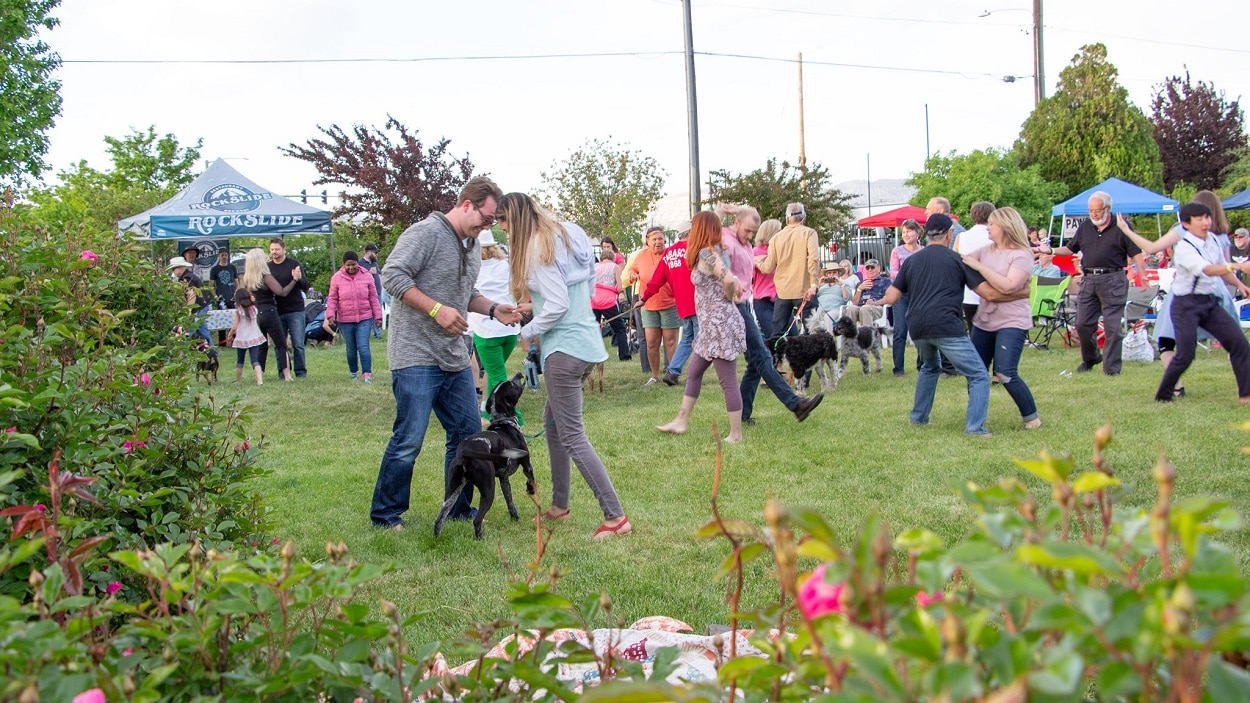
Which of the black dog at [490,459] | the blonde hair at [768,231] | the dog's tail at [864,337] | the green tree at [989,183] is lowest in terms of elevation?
the black dog at [490,459]

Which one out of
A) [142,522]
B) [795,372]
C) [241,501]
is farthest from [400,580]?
[795,372]

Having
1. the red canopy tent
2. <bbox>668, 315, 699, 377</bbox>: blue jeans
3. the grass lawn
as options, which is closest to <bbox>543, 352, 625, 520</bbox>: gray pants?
the grass lawn

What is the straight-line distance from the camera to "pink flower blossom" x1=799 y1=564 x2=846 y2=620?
93 cm

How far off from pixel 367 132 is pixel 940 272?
2227 centimetres

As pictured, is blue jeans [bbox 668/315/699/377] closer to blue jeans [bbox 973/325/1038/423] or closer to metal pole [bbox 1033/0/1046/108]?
blue jeans [bbox 973/325/1038/423]

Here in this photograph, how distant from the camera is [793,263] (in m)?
10.3

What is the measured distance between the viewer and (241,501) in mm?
3041

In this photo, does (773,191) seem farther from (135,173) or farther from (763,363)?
(135,173)

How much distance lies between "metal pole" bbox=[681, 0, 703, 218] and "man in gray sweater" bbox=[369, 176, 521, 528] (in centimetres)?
1667

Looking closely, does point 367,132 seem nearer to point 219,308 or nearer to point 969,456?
point 219,308

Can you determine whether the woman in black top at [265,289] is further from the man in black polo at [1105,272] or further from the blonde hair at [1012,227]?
the man in black polo at [1105,272]

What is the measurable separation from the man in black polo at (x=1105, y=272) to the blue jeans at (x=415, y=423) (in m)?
7.14

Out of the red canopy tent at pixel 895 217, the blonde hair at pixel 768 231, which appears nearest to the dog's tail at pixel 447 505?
the blonde hair at pixel 768 231

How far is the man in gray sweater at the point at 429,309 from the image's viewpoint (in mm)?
4934
